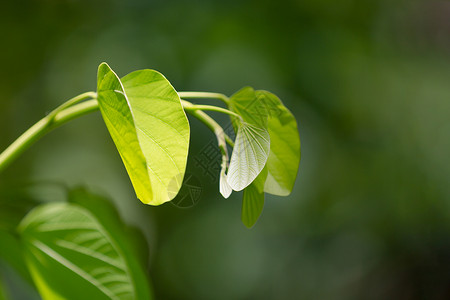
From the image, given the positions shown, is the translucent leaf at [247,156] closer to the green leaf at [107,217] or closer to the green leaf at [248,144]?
the green leaf at [248,144]

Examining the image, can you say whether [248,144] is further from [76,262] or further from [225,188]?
[76,262]

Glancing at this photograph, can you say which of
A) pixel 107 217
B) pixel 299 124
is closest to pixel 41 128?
pixel 107 217

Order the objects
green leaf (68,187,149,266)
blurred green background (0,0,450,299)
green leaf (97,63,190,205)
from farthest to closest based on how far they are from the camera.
A: blurred green background (0,0,450,299) < green leaf (68,187,149,266) < green leaf (97,63,190,205)

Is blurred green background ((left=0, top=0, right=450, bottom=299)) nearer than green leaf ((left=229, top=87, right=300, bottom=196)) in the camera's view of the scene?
No

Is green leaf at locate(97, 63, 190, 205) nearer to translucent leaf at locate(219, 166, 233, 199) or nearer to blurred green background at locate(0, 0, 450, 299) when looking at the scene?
translucent leaf at locate(219, 166, 233, 199)

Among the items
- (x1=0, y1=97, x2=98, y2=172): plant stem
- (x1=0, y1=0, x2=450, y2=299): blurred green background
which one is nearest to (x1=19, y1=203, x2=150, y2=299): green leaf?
(x1=0, y1=97, x2=98, y2=172): plant stem
